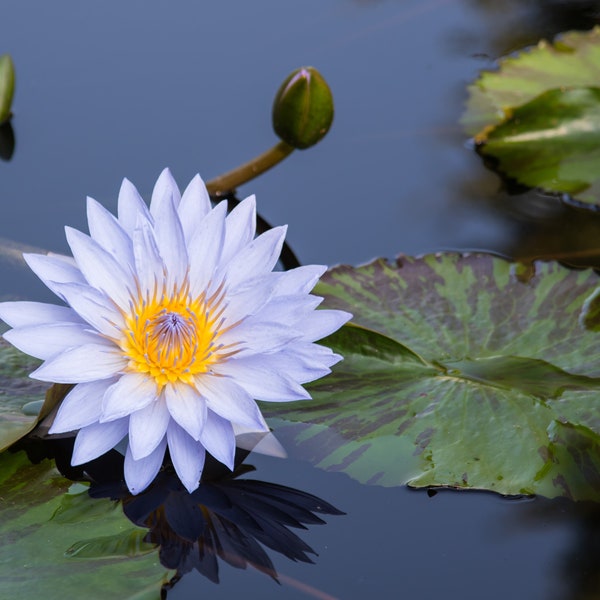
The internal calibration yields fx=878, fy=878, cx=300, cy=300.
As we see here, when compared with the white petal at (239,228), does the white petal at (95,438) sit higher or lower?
lower

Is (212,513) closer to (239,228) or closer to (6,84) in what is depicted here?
(239,228)

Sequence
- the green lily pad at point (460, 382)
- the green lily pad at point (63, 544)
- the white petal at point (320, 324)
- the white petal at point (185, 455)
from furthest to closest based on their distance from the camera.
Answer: the green lily pad at point (460, 382)
the white petal at point (320, 324)
the white petal at point (185, 455)
the green lily pad at point (63, 544)

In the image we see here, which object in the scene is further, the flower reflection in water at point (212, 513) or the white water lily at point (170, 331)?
the flower reflection in water at point (212, 513)

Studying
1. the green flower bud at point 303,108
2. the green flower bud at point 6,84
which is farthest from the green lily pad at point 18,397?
the green flower bud at point 6,84

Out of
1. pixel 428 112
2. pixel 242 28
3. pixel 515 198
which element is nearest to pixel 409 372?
pixel 515 198

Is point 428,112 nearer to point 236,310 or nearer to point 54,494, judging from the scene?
point 236,310

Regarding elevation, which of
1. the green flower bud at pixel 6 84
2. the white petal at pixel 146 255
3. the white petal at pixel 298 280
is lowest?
the white petal at pixel 298 280

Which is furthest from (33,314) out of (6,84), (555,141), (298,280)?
(555,141)

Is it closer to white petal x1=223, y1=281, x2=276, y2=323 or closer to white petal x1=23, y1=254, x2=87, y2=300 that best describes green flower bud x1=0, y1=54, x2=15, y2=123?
white petal x1=23, y1=254, x2=87, y2=300

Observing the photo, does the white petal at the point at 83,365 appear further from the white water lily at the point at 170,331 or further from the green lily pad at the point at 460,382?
the green lily pad at the point at 460,382
